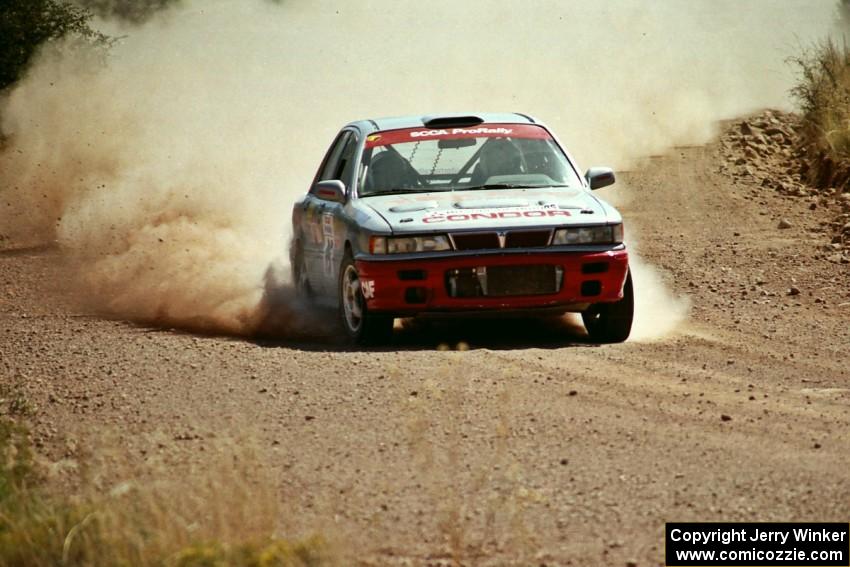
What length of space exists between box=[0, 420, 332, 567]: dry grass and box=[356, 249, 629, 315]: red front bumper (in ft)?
11.2

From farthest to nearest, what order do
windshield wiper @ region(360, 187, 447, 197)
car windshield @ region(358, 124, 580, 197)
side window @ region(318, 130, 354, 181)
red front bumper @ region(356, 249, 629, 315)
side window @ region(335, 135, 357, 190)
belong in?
1. side window @ region(318, 130, 354, 181)
2. side window @ region(335, 135, 357, 190)
3. car windshield @ region(358, 124, 580, 197)
4. windshield wiper @ region(360, 187, 447, 197)
5. red front bumper @ region(356, 249, 629, 315)

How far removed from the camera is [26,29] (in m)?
25.5

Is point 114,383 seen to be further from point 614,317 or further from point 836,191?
point 836,191

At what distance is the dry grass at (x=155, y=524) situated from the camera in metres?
5.16

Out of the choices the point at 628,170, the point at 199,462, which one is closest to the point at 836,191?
the point at 628,170

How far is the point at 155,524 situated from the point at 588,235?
4.86 metres

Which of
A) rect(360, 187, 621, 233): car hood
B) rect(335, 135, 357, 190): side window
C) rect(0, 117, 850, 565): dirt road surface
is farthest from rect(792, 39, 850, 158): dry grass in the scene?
rect(360, 187, 621, 233): car hood

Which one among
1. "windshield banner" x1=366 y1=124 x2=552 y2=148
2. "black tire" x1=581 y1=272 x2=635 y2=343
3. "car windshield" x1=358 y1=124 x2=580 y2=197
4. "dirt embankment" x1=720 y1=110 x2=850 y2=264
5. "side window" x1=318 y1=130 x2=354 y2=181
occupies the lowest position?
"dirt embankment" x1=720 y1=110 x2=850 y2=264

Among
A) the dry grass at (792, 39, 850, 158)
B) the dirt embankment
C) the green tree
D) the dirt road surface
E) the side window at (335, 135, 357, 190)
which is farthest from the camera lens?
the green tree

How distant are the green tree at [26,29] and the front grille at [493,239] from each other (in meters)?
17.0

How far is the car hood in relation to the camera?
384 inches

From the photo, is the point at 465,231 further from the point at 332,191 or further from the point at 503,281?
the point at 332,191

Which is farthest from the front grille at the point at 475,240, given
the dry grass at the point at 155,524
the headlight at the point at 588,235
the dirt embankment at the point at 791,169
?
the dirt embankment at the point at 791,169

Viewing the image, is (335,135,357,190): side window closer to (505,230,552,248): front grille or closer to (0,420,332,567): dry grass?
(505,230,552,248): front grille
